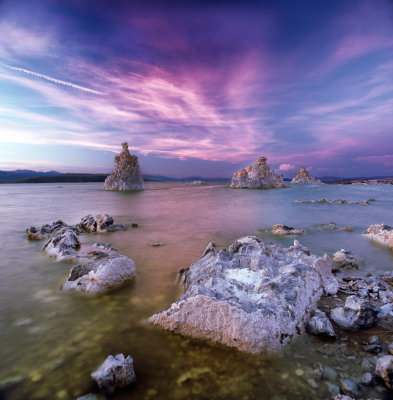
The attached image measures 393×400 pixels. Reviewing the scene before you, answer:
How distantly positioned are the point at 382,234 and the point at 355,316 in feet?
27.6

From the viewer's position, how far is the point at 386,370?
286 cm

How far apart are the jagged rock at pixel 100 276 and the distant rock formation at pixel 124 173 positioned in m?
66.1

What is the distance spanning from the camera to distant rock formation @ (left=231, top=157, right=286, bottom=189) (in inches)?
3445

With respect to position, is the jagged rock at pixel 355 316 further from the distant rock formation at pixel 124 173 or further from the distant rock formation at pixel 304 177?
the distant rock formation at pixel 304 177

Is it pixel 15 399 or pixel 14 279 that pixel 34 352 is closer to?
pixel 15 399

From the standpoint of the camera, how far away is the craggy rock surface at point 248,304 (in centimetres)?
356

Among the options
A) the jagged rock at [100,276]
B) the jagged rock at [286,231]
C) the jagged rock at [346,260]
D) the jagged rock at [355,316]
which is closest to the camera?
the jagged rock at [355,316]

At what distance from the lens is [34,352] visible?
11.6 ft

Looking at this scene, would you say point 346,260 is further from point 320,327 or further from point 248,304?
point 248,304

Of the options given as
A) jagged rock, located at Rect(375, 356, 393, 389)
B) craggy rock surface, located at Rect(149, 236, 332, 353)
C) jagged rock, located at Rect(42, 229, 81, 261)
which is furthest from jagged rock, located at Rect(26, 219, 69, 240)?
jagged rock, located at Rect(375, 356, 393, 389)

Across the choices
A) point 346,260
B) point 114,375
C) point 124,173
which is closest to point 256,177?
point 124,173

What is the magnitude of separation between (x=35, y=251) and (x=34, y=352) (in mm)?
6689

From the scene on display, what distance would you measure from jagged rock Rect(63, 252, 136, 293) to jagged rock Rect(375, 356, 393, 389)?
5.25 metres

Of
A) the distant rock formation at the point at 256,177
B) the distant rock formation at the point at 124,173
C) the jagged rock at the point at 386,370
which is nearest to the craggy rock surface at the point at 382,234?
the jagged rock at the point at 386,370
